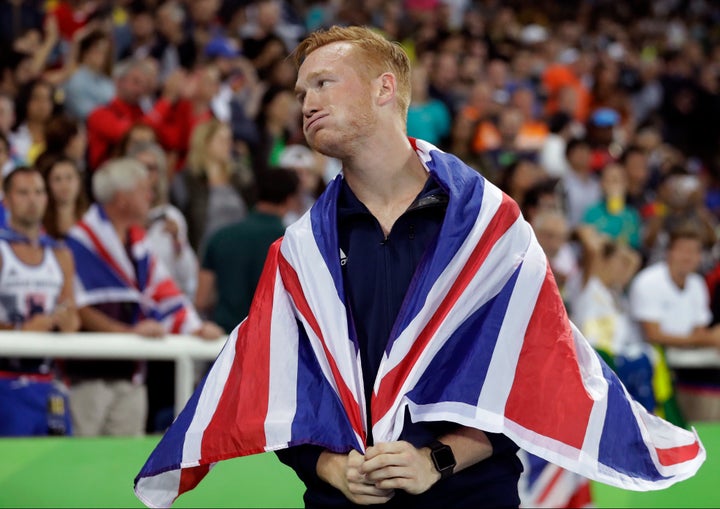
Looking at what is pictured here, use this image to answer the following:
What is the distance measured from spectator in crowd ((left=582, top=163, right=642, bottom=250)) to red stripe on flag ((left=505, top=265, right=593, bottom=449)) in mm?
6609

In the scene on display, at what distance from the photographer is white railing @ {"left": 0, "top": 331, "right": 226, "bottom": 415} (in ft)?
16.5

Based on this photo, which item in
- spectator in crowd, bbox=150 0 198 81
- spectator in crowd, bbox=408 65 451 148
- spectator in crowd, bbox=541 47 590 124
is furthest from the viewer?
spectator in crowd, bbox=541 47 590 124

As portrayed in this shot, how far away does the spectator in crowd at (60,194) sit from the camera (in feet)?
20.1

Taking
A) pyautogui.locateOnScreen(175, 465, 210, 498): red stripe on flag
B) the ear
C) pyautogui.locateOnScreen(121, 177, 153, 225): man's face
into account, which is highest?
the ear

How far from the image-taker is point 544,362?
2766mm

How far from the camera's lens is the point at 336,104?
283cm

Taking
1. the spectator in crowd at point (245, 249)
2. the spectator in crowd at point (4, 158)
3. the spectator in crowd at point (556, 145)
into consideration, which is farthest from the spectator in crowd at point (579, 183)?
the spectator in crowd at point (4, 158)

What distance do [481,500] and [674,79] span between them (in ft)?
43.7

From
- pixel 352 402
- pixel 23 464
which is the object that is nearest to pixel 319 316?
pixel 352 402

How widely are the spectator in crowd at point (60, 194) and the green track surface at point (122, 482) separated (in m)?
1.59

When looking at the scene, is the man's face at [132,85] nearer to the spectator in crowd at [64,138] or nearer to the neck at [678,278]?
the spectator in crowd at [64,138]

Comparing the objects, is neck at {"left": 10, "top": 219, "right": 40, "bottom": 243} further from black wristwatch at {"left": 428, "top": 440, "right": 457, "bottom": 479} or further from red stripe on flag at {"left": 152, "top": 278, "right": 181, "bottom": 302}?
black wristwatch at {"left": 428, "top": 440, "right": 457, "bottom": 479}

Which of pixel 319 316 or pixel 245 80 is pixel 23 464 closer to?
pixel 319 316

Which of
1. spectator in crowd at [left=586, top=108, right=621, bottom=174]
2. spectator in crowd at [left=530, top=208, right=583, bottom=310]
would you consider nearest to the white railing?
spectator in crowd at [left=530, top=208, right=583, bottom=310]
